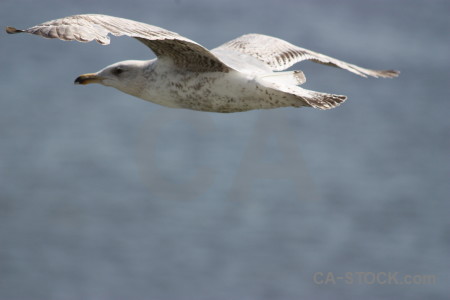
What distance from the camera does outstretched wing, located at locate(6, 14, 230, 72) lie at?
6.84 meters

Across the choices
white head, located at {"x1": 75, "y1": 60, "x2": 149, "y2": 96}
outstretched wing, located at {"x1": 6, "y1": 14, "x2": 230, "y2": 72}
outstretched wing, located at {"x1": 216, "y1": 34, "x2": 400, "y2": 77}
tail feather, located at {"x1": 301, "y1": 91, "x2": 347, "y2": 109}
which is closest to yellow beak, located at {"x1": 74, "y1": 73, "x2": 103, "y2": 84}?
white head, located at {"x1": 75, "y1": 60, "x2": 149, "y2": 96}

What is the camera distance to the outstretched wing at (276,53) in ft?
28.9

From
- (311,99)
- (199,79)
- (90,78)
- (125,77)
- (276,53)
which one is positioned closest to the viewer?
(311,99)

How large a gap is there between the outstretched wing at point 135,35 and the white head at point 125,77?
0.80ft

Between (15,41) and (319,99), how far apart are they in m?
14.9

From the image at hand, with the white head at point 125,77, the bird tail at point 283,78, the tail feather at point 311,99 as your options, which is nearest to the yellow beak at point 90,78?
the white head at point 125,77

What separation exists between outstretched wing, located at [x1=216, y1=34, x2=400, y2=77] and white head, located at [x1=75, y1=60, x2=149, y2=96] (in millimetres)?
920

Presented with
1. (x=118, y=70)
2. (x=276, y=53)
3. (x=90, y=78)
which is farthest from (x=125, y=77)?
(x=276, y=53)

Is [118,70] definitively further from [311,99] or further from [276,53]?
[311,99]

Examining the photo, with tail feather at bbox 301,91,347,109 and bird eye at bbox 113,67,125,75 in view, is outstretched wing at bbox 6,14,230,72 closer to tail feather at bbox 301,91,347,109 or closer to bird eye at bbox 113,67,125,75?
bird eye at bbox 113,67,125,75

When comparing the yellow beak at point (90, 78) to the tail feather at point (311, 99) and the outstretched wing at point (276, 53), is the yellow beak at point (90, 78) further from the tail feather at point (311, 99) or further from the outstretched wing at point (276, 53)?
the tail feather at point (311, 99)

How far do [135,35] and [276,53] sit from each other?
7.52 feet

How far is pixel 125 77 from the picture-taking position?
8.22 m

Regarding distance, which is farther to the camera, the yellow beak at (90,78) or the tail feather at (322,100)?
the yellow beak at (90,78)
